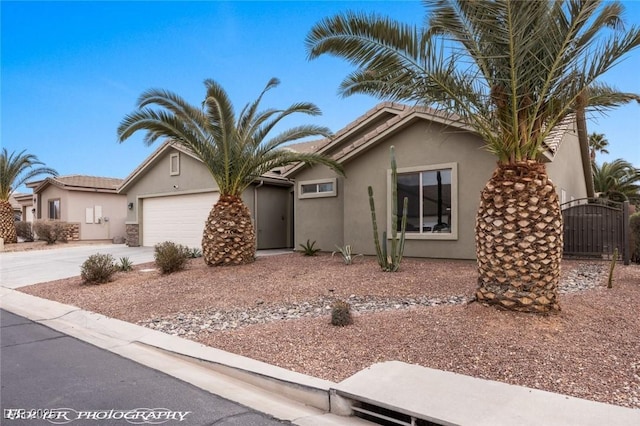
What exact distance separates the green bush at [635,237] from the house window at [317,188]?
881 centimetres

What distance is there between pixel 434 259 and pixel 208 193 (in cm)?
1027

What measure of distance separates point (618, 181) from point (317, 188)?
21033 mm

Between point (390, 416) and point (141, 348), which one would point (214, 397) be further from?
point (141, 348)

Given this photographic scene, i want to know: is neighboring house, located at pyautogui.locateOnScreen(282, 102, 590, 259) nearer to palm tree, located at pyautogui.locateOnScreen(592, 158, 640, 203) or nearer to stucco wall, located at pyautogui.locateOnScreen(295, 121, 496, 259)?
stucco wall, located at pyautogui.locateOnScreen(295, 121, 496, 259)

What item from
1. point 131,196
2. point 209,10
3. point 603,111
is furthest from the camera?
point 131,196

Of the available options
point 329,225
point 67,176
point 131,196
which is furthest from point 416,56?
point 67,176

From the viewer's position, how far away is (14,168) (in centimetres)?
2409

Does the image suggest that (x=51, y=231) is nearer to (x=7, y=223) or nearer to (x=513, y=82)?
(x=7, y=223)

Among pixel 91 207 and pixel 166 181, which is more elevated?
pixel 166 181

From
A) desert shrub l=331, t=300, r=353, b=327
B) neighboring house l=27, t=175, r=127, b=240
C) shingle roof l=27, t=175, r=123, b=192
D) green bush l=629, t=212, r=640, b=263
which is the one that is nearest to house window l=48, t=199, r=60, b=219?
neighboring house l=27, t=175, r=127, b=240

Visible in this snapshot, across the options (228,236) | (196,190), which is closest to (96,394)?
(228,236)

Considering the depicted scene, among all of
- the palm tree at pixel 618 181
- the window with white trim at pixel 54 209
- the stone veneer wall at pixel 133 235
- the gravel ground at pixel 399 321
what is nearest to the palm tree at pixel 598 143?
the palm tree at pixel 618 181

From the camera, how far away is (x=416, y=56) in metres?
6.41

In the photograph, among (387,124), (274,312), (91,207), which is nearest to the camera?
(274,312)
